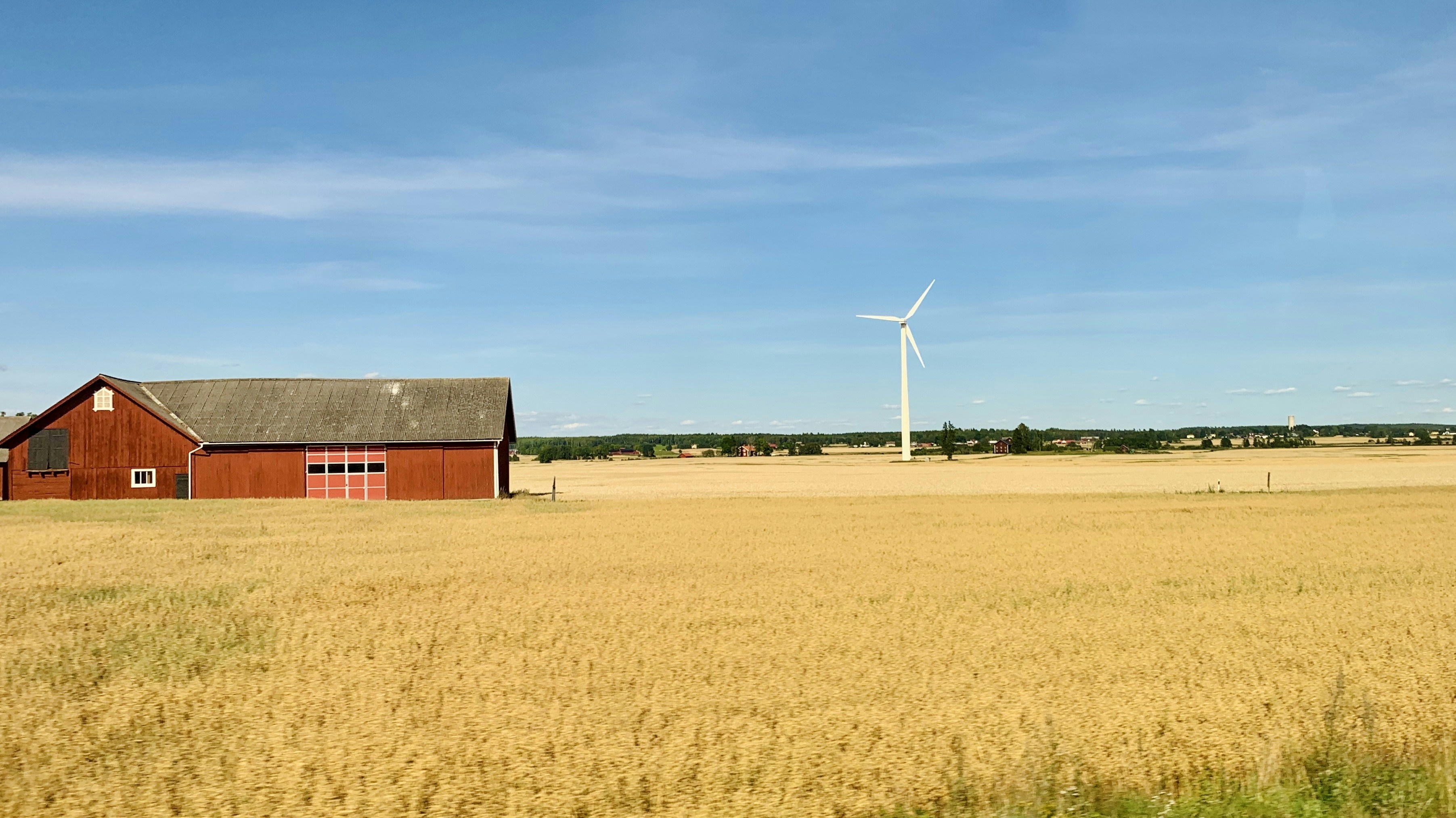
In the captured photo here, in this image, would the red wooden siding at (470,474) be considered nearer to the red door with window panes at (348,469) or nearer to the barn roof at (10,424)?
the red door with window panes at (348,469)

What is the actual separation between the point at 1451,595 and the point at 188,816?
895 inches

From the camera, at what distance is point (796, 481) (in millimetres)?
90938

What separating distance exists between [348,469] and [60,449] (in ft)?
49.4

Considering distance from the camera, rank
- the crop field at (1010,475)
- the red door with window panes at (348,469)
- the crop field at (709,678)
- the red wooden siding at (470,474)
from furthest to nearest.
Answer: the crop field at (1010,475) → the red wooden siding at (470,474) → the red door with window panes at (348,469) → the crop field at (709,678)

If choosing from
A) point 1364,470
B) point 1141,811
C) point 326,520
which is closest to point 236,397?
point 326,520

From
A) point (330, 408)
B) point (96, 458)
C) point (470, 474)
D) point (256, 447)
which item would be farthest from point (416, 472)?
point (96, 458)

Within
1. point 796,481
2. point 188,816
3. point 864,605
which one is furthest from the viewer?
point 796,481

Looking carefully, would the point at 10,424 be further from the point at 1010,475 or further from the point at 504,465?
the point at 1010,475

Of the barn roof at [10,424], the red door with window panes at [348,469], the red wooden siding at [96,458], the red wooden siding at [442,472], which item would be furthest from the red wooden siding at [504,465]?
the barn roof at [10,424]

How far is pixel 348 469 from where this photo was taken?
5541cm

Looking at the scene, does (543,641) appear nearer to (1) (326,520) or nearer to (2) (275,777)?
(2) (275,777)

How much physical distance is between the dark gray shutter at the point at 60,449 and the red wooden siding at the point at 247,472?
6410mm

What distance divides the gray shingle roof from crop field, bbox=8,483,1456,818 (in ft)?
88.0

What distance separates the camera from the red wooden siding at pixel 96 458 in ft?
177
